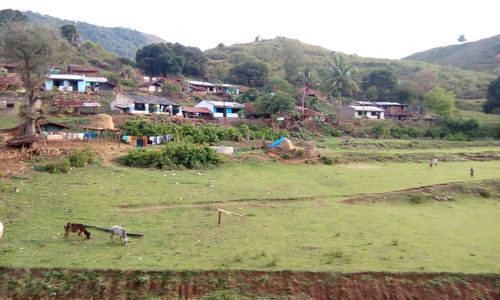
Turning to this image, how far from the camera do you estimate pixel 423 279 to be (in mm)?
14664

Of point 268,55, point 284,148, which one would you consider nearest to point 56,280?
point 284,148

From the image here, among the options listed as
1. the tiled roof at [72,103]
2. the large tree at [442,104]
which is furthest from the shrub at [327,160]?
the large tree at [442,104]

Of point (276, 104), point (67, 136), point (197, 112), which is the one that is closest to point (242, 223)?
point (67, 136)

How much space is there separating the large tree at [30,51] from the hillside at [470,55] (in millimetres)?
126768

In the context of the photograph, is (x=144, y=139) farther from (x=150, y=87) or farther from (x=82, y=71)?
(x=82, y=71)

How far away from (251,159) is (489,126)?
45954 millimetres

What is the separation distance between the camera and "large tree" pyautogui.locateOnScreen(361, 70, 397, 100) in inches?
3612

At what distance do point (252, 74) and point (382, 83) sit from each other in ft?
100

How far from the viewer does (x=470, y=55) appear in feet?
495

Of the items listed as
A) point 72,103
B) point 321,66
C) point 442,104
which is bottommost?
point 72,103

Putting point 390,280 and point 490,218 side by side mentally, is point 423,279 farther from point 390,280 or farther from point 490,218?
point 490,218

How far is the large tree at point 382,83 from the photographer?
91.8 metres

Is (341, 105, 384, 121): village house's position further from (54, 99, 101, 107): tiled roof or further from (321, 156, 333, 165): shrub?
(54, 99, 101, 107): tiled roof

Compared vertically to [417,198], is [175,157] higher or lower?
higher
